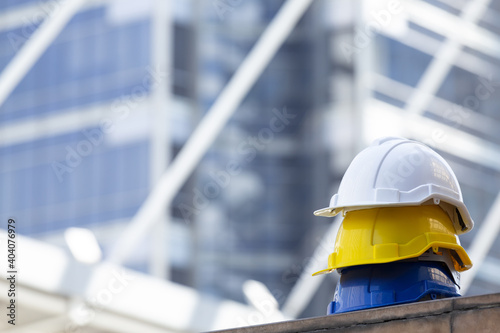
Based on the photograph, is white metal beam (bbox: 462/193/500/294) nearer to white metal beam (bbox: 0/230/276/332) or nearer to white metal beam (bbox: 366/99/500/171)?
white metal beam (bbox: 366/99/500/171)

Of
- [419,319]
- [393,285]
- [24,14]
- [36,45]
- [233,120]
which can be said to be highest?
[233,120]

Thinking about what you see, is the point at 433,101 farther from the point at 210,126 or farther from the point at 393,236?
the point at 393,236

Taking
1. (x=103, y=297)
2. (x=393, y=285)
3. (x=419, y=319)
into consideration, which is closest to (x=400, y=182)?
(x=393, y=285)

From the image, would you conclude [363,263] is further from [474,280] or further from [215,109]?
[474,280]

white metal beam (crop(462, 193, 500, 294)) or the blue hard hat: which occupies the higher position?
white metal beam (crop(462, 193, 500, 294))

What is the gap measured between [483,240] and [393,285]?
2994 centimetres

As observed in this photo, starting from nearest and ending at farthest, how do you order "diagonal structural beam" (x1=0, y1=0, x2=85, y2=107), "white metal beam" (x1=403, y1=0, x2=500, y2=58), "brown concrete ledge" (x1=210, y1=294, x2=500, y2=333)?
"brown concrete ledge" (x1=210, y1=294, x2=500, y2=333) < "diagonal structural beam" (x1=0, y1=0, x2=85, y2=107) < "white metal beam" (x1=403, y1=0, x2=500, y2=58)

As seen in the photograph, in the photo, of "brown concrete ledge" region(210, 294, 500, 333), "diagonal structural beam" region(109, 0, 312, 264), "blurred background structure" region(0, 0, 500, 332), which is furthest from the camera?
"blurred background structure" region(0, 0, 500, 332)

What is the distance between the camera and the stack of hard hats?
279cm

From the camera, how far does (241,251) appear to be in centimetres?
3300

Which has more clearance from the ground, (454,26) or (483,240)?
(454,26)

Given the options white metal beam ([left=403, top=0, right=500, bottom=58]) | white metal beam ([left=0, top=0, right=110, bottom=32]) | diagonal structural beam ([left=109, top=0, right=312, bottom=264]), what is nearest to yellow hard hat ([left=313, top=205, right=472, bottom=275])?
diagonal structural beam ([left=109, top=0, right=312, bottom=264])

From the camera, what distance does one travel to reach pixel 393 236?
112 inches

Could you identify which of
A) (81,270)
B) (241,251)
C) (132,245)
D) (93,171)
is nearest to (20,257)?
(81,270)
